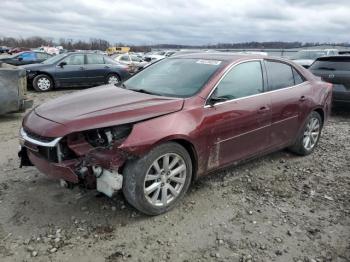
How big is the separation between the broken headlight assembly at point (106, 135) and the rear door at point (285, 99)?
2214 mm

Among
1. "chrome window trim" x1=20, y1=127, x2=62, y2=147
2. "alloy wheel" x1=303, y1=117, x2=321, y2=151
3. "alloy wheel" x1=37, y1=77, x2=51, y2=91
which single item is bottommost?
"alloy wheel" x1=37, y1=77, x2=51, y2=91

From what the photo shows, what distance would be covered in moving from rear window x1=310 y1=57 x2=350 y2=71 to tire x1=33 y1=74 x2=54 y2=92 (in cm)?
863

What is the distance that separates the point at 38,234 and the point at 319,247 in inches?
102

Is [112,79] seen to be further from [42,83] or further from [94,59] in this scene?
[42,83]

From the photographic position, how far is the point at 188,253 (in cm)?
330

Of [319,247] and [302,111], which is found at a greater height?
[302,111]

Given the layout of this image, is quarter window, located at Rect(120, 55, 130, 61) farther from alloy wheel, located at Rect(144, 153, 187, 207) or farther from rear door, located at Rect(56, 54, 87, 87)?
alloy wheel, located at Rect(144, 153, 187, 207)

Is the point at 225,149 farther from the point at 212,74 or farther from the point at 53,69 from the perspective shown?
the point at 53,69

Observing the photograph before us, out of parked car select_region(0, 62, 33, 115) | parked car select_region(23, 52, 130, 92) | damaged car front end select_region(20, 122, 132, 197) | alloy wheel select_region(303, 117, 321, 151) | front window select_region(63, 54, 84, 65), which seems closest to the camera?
damaged car front end select_region(20, 122, 132, 197)

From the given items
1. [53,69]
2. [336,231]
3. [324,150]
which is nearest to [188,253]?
[336,231]

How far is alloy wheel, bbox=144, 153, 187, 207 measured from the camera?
12.4ft

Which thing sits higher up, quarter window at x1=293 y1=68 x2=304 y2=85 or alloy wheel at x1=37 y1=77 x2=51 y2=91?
quarter window at x1=293 y1=68 x2=304 y2=85

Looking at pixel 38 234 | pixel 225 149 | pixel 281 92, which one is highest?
pixel 281 92

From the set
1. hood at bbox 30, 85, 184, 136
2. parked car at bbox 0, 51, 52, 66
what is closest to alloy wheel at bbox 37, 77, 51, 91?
parked car at bbox 0, 51, 52, 66
